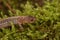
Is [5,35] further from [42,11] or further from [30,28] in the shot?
[42,11]

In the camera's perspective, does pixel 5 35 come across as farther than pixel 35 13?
No

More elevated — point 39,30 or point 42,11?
point 42,11

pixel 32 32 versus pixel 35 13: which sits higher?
pixel 35 13

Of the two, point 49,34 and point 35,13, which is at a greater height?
point 35,13

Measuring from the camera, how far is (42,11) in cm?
131

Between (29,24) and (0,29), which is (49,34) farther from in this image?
(0,29)

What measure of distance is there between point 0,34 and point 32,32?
24cm

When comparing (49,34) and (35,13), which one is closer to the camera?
(49,34)

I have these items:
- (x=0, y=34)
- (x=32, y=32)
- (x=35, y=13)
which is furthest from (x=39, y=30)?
(x=0, y=34)

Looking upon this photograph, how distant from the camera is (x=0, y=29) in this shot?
48.6 inches

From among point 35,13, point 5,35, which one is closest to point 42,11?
point 35,13

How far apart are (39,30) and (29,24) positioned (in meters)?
0.09

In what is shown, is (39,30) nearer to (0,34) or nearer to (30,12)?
(30,12)

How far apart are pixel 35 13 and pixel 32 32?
6.9 inches
